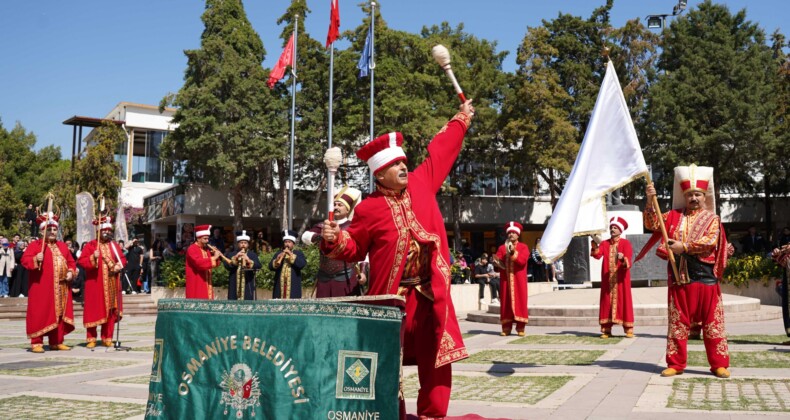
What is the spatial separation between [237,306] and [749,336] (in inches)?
453

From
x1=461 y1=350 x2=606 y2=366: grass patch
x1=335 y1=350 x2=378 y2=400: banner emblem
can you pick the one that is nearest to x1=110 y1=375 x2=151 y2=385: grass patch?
x1=461 y1=350 x2=606 y2=366: grass patch

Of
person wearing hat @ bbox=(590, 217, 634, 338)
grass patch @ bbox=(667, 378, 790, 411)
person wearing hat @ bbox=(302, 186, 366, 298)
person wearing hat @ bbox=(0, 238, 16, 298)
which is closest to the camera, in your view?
grass patch @ bbox=(667, 378, 790, 411)

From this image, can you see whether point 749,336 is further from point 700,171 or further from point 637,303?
point 700,171

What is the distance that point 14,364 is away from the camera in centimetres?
1020

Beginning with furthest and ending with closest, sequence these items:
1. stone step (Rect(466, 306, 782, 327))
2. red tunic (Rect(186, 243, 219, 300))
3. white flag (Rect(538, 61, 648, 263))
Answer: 1. stone step (Rect(466, 306, 782, 327))
2. red tunic (Rect(186, 243, 219, 300))
3. white flag (Rect(538, 61, 648, 263))

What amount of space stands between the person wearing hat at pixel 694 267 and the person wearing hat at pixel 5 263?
21.0m

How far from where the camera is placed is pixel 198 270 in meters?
13.7

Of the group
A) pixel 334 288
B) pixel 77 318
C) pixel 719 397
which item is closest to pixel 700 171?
pixel 719 397

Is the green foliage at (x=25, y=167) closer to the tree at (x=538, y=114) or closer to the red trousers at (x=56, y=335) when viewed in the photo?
the tree at (x=538, y=114)

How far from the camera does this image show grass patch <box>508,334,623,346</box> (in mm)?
12441

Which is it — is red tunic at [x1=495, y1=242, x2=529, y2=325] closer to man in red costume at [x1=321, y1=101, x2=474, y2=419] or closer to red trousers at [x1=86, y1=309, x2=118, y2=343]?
red trousers at [x1=86, y1=309, x2=118, y2=343]

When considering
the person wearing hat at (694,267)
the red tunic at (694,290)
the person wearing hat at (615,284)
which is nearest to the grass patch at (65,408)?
the person wearing hat at (694,267)

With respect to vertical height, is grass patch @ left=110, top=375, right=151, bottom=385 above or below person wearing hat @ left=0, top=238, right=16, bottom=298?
below

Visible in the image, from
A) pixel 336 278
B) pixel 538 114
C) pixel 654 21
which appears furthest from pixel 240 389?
pixel 538 114
